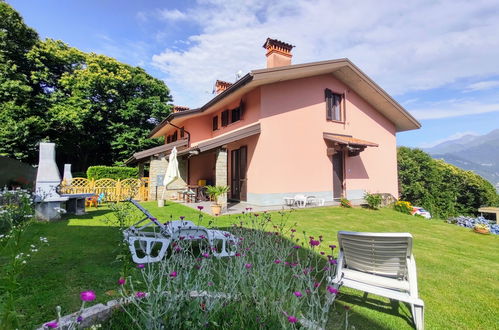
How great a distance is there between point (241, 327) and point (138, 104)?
27727 mm

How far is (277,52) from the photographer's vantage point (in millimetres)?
13438

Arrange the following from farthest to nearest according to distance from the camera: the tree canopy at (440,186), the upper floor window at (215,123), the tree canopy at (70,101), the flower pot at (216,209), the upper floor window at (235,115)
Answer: the tree canopy at (440,186) → the tree canopy at (70,101) → the upper floor window at (215,123) → the upper floor window at (235,115) → the flower pot at (216,209)

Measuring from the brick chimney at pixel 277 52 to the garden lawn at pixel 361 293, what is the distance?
30.4 feet

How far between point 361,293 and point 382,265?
0.72 meters

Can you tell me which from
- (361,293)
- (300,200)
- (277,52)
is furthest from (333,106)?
(361,293)

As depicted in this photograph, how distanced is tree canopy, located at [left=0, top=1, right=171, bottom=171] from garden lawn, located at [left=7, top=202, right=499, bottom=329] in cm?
1853

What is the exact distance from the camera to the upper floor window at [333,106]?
1399 cm

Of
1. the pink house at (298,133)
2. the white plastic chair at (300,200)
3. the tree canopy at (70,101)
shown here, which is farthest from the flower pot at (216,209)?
the tree canopy at (70,101)

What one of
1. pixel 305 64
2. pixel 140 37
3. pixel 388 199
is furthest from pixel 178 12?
pixel 388 199

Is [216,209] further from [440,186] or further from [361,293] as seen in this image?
[440,186]

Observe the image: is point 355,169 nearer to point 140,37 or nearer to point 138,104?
point 140,37

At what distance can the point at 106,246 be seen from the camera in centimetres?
535

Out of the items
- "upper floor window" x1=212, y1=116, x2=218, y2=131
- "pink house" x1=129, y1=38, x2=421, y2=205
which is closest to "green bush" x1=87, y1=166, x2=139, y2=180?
"pink house" x1=129, y1=38, x2=421, y2=205

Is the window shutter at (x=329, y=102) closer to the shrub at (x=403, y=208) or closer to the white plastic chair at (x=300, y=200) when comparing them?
the white plastic chair at (x=300, y=200)
